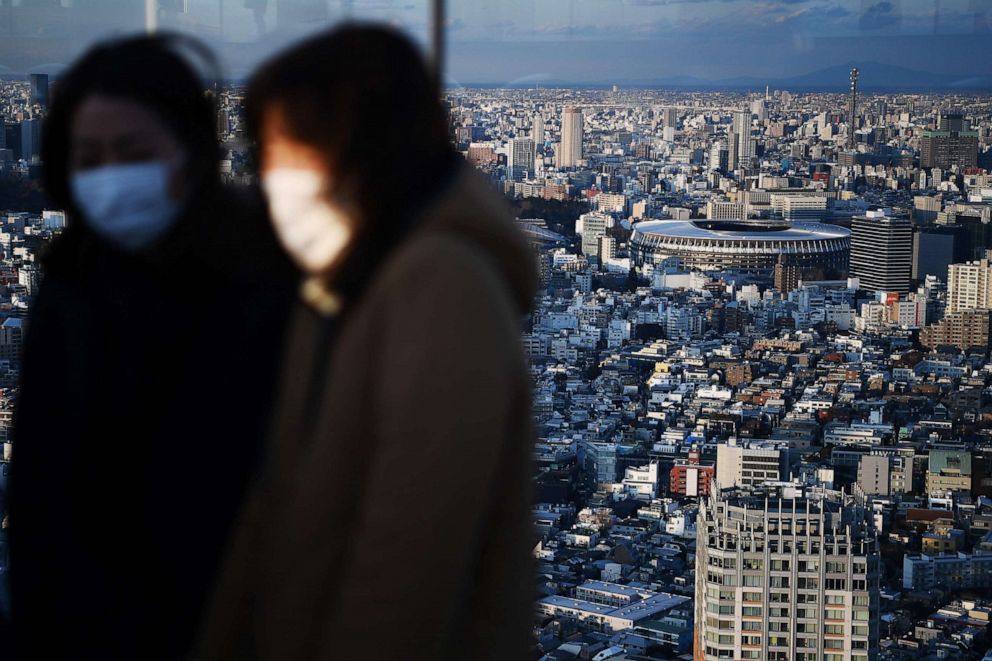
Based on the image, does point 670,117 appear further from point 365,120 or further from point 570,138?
point 365,120

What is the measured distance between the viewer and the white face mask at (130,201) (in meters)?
0.72

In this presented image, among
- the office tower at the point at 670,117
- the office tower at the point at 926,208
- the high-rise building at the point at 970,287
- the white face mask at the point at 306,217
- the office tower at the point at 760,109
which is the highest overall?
the office tower at the point at 760,109

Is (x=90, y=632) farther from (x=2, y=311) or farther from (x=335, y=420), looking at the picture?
(x=2, y=311)

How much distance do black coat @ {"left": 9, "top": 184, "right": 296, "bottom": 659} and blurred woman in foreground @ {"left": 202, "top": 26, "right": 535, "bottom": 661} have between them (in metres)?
0.03

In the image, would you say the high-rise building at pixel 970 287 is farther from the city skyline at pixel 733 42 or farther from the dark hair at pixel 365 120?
the dark hair at pixel 365 120

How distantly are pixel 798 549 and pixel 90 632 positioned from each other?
14.5ft

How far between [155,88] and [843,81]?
1018cm

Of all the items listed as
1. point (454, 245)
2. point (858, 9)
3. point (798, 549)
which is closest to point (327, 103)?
point (454, 245)

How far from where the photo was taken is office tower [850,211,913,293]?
10.4 metres

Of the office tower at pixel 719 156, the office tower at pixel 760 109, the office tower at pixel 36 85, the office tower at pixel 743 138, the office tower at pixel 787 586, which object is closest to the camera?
the office tower at pixel 36 85

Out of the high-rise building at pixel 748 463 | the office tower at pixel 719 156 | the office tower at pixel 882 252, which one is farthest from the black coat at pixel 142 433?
the office tower at pixel 719 156

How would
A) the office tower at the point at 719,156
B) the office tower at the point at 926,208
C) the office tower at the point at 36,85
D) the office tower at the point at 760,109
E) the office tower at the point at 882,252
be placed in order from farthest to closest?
the office tower at the point at 719,156 → the office tower at the point at 760,109 → the office tower at the point at 926,208 → the office tower at the point at 882,252 → the office tower at the point at 36,85

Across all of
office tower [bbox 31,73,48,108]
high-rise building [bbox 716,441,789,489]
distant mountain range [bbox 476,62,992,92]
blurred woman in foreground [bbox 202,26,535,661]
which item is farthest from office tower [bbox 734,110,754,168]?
blurred woman in foreground [bbox 202,26,535,661]

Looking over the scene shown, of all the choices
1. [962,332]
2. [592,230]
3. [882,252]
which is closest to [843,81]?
[882,252]
